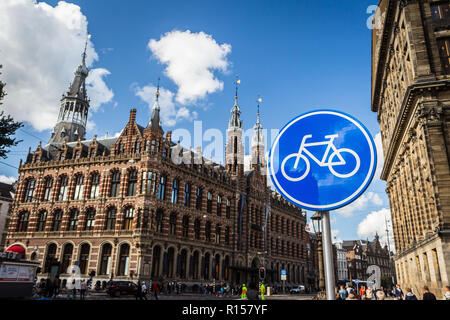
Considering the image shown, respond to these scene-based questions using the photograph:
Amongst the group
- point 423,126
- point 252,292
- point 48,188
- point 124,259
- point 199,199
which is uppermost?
point 48,188

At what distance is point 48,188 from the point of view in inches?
1741

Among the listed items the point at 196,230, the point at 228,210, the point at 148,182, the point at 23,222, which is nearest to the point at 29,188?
the point at 23,222

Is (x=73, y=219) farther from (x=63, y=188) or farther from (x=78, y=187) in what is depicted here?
(x=63, y=188)

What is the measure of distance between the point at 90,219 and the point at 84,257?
448 centimetres

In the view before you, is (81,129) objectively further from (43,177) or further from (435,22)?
(435,22)

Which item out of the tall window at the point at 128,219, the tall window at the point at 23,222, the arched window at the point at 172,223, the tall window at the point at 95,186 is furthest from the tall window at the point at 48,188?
the arched window at the point at 172,223

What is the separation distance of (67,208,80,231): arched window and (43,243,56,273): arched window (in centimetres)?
318

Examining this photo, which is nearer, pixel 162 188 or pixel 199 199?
pixel 162 188

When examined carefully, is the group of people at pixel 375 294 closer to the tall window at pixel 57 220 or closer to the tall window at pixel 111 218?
the tall window at pixel 111 218

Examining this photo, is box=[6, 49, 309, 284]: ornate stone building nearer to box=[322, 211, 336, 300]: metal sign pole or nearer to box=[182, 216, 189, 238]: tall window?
box=[182, 216, 189, 238]: tall window

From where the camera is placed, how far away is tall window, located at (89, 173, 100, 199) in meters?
41.1

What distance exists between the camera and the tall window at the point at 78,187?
41.8 meters
